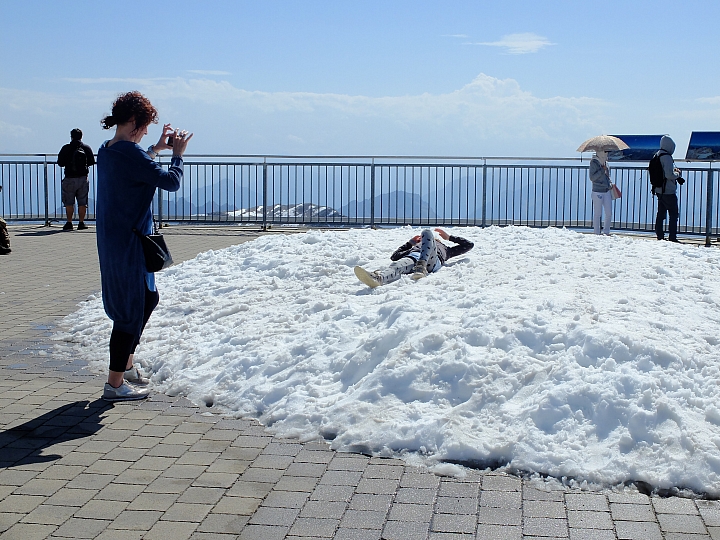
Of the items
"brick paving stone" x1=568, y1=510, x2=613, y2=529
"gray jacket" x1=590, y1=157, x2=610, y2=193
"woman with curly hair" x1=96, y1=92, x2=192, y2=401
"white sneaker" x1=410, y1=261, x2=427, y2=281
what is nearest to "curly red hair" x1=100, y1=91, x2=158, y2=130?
"woman with curly hair" x1=96, y1=92, x2=192, y2=401

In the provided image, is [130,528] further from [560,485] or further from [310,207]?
[310,207]

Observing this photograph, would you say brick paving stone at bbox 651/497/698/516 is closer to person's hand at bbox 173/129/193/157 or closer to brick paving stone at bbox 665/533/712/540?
brick paving stone at bbox 665/533/712/540

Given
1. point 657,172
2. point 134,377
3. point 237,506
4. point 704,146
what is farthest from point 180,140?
point 704,146

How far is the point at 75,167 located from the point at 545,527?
53.4 feet

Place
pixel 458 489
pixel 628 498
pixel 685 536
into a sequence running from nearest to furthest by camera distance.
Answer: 1. pixel 685 536
2. pixel 628 498
3. pixel 458 489

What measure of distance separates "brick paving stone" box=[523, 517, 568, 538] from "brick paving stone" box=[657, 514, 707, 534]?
468 mm

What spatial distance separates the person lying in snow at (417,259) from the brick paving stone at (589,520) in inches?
157

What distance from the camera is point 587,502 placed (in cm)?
422

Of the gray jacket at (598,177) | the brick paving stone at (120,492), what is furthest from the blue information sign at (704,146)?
the brick paving stone at (120,492)

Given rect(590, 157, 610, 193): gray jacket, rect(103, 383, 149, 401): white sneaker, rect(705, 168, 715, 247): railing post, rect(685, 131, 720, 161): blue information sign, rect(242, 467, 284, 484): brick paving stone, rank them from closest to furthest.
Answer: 1. rect(242, 467, 284, 484): brick paving stone
2. rect(103, 383, 149, 401): white sneaker
3. rect(590, 157, 610, 193): gray jacket
4. rect(705, 168, 715, 247): railing post
5. rect(685, 131, 720, 161): blue information sign

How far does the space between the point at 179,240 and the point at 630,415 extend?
13340 millimetres

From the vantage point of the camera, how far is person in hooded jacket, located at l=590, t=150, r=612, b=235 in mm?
15000

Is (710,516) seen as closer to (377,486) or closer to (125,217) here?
(377,486)

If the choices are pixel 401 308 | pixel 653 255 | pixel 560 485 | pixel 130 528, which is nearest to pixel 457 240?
pixel 653 255
